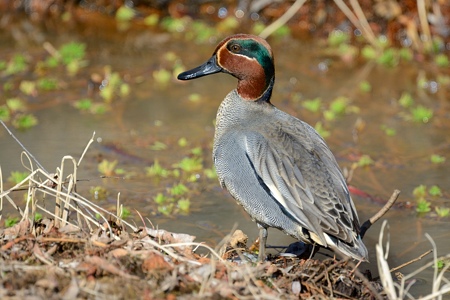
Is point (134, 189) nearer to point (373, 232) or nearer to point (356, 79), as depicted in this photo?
point (373, 232)

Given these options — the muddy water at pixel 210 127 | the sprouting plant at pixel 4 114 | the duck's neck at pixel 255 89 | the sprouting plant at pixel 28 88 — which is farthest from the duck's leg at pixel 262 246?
the sprouting plant at pixel 28 88

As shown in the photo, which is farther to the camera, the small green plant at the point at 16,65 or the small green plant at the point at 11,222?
the small green plant at the point at 16,65

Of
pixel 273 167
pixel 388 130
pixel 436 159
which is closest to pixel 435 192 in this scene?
pixel 436 159

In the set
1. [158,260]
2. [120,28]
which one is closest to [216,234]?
[158,260]

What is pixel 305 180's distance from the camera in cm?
441

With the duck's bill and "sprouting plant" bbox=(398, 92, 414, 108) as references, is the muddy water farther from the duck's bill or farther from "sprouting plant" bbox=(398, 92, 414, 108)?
the duck's bill

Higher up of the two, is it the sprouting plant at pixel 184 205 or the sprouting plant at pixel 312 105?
the sprouting plant at pixel 312 105

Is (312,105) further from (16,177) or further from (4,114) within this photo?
(16,177)

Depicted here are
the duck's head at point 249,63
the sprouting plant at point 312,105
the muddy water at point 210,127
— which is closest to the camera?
the duck's head at point 249,63

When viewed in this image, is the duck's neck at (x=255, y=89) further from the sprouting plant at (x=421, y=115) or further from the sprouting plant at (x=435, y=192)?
the sprouting plant at (x=421, y=115)

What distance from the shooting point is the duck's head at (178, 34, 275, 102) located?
4805mm

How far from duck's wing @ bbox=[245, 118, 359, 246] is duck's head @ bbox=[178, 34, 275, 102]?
1.06 feet

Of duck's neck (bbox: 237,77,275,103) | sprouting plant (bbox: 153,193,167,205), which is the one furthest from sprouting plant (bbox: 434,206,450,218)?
sprouting plant (bbox: 153,193,167,205)

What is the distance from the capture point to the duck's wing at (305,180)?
4.30 m
